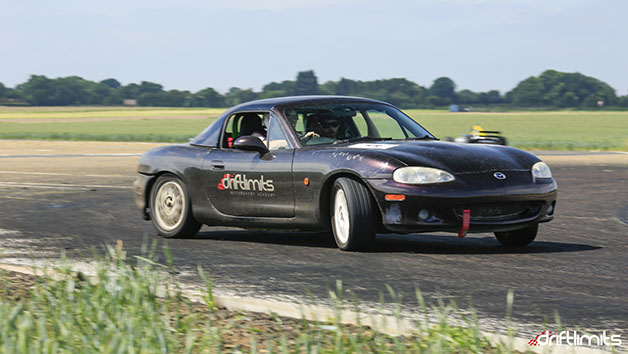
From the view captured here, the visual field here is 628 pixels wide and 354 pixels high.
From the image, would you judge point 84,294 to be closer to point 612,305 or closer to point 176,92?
point 612,305

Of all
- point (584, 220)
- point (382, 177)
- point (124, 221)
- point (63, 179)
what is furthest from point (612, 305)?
point (63, 179)

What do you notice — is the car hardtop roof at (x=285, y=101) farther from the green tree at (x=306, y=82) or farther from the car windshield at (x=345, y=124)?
the green tree at (x=306, y=82)

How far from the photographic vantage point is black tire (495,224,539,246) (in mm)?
9352

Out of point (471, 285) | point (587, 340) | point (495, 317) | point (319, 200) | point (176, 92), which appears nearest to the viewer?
point (587, 340)

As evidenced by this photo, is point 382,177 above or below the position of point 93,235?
above

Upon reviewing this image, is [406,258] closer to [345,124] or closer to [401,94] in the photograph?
[345,124]

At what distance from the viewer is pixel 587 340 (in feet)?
17.2

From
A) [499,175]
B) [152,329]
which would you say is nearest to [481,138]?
[499,175]

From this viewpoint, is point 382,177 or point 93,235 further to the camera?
point 93,235

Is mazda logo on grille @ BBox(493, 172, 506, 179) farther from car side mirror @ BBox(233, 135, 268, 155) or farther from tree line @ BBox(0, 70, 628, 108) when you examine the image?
tree line @ BBox(0, 70, 628, 108)

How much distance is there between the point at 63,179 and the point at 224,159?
36.5ft

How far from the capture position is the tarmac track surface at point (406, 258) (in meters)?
6.63

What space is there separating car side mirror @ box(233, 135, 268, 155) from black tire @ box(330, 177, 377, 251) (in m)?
0.97

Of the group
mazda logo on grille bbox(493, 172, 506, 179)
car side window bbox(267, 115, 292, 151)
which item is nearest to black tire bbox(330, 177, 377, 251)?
car side window bbox(267, 115, 292, 151)
